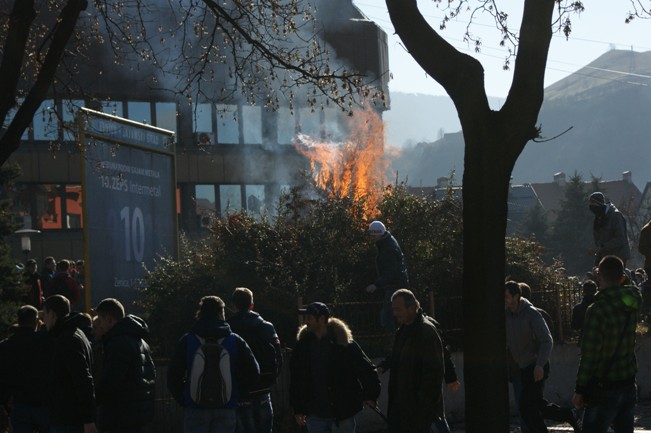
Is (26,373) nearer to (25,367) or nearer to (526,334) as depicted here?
(25,367)

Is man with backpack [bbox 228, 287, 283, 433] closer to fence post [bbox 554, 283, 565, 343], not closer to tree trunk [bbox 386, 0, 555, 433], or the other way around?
tree trunk [bbox 386, 0, 555, 433]

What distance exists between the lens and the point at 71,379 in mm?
8680

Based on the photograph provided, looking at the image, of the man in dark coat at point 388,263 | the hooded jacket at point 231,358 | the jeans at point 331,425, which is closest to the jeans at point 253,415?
the jeans at point 331,425

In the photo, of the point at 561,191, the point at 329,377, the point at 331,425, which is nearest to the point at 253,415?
the point at 331,425

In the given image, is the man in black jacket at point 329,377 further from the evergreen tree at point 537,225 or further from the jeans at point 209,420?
the evergreen tree at point 537,225

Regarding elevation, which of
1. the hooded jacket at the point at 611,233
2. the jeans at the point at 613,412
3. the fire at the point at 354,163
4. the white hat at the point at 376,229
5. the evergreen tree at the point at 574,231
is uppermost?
the fire at the point at 354,163

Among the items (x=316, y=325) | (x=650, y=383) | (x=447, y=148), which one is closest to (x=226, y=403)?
(x=316, y=325)

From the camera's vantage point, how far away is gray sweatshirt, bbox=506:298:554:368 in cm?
1105

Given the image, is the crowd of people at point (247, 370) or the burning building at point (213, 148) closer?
the crowd of people at point (247, 370)

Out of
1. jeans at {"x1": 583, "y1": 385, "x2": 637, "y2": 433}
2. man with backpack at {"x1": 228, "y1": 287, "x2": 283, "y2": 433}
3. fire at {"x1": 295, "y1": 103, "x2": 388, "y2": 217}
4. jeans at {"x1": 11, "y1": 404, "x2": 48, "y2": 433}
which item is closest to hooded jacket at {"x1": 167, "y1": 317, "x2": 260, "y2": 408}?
man with backpack at {"x1": 228, "y1": 287, "x2": 283, "y2": 433}

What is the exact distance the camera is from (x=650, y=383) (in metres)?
16.8

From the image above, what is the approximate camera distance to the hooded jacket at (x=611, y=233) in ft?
51.1

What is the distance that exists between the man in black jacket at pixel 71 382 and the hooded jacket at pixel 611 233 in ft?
28.8

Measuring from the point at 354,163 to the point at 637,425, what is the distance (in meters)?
12.7
